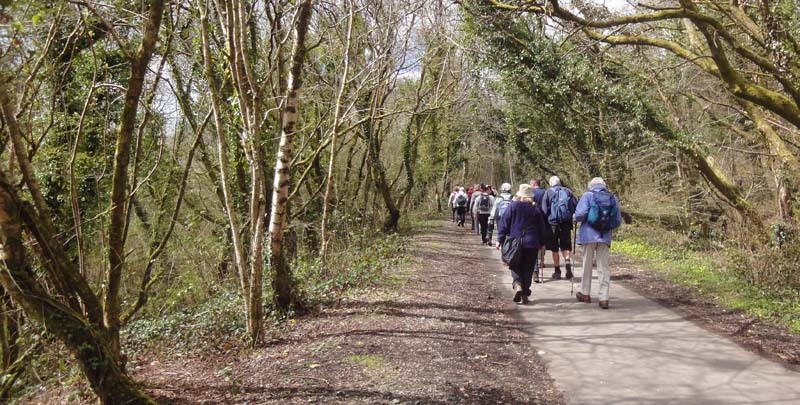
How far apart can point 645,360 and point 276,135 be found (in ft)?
27.6

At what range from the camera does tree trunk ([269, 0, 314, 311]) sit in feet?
22.3

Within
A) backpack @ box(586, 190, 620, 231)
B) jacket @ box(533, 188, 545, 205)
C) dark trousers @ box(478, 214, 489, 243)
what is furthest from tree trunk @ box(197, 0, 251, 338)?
dark trousers @ box(478, 214, 489, 243)

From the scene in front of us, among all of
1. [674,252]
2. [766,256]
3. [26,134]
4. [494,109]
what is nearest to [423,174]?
[494,109]

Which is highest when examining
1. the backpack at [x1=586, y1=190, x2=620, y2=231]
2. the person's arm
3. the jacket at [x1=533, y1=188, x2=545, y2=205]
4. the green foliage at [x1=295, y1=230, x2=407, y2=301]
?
the jacket at [x1=533, y1=188, x2=545, y2=205]

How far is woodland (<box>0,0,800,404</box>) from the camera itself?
5246 millimetres

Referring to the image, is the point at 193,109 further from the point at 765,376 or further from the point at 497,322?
the point at 765,376

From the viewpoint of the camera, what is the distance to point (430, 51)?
54.1ft

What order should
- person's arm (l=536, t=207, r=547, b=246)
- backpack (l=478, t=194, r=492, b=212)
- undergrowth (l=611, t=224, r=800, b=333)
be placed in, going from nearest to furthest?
1. undergrowth (l=611, t=224, r=800, b=333)
2. person's arm (l=536, t=207, r=547, b=246)
3. backpack (l=478, t=194, r=492, b=212)

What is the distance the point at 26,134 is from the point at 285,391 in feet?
14.9

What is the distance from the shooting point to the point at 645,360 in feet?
19.1

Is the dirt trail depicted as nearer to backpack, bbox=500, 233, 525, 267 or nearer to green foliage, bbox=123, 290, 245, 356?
green foliage, bbox=123, 290, 245, 356

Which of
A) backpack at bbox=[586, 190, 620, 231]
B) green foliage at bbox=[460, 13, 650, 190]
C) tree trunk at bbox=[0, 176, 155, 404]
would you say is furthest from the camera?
green foliage at bbox=[460, 13, 650, 190]

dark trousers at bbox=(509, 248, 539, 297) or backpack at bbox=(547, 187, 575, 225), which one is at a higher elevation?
backpack at bbox=(547, 187, 575, 225)

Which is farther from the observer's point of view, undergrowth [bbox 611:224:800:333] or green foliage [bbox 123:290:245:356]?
green foliage [bbox 123:290:245:356]
